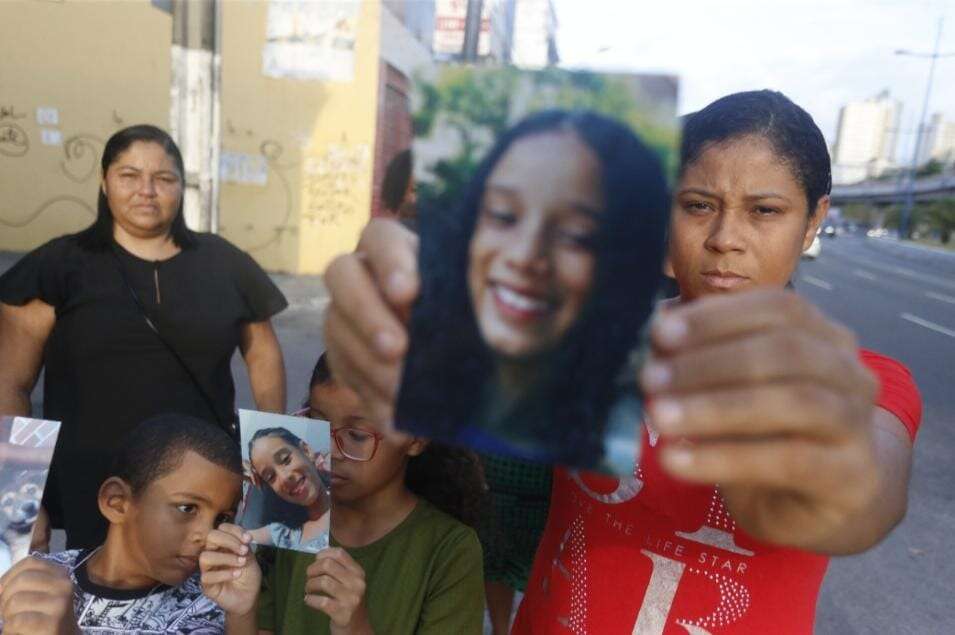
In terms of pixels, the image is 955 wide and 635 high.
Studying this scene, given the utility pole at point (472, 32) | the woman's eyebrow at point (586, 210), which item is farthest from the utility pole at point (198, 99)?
the woman's eyebrow at point (586, 210)

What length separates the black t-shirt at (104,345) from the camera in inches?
74.6

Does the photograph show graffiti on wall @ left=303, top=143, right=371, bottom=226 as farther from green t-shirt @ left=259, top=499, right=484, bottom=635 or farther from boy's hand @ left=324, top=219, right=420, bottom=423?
boy's hand @ left=324, top=219, right=420, bottom=423

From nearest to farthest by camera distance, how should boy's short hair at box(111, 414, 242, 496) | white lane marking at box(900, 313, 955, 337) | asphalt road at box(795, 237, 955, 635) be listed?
1. boy's short hair at box(111, 414, 242, 496)
2. asphalt road at box(795, 237, 955, 635)
3. white lane marking at box(900, 313, 955, 337)

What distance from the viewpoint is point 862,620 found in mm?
3018

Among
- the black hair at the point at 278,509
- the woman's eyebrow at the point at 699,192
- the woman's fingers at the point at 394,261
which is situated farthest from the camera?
the black hair at the point at 278,509

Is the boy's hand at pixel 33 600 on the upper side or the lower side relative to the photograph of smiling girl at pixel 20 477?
lower

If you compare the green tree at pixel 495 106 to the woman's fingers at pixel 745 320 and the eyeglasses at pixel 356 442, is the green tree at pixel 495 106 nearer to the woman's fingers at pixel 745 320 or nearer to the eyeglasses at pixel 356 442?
the woman's fingers at pixel 745 320

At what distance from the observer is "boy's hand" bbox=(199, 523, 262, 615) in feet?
3.79

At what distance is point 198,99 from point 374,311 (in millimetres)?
3928

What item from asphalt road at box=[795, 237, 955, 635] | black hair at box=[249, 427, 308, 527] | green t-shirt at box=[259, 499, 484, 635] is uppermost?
black hair at box=[249, 427, 308, 527]

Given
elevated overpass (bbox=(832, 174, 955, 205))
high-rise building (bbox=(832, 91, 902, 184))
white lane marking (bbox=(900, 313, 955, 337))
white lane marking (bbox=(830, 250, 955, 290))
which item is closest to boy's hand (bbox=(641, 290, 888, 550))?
white lane marking (bbox=(900, 313, 955, 337))

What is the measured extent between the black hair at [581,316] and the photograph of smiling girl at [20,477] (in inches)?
31.6

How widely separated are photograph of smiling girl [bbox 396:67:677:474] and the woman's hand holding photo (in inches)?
25.6

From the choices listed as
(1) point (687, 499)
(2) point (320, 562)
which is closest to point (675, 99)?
(1) point (687, 499)
